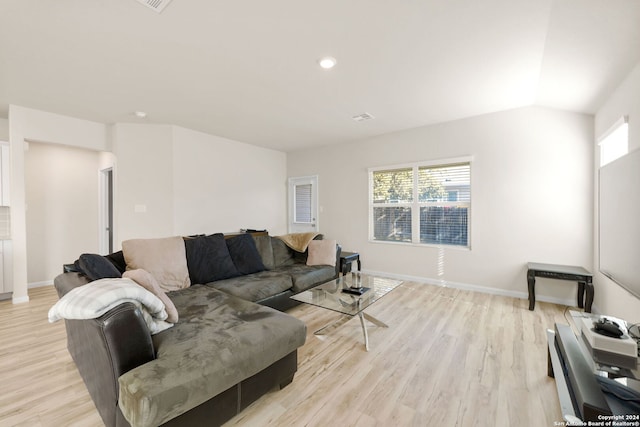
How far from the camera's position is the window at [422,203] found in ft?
13.0

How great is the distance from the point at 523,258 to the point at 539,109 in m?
1.97

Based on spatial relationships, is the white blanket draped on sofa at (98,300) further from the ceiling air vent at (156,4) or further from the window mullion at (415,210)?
the window mullion at (415,210)

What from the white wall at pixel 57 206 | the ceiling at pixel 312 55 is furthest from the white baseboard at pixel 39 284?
the ceiling at pixel 312 55

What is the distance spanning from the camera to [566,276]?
2.94 metres

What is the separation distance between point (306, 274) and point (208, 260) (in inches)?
44.8

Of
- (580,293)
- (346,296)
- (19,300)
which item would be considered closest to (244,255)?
(346,296)

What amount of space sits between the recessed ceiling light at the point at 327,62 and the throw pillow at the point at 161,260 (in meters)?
2.32

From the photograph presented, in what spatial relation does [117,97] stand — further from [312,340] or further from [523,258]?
[523,258]

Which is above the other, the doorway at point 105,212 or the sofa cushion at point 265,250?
the doorway at point 105,212

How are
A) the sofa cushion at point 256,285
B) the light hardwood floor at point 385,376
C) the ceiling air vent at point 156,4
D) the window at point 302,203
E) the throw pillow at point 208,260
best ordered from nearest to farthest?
the light hardwood floor at point 385,376 → the ceiling air vent at point 156,4 → the sofa cushion at point 256,285 → the throw pillow at point 208,260 → the window at point 302,203

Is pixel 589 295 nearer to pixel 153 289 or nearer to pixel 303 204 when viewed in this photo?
pixel 153 289

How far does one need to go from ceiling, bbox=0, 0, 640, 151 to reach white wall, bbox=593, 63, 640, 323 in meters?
0.12

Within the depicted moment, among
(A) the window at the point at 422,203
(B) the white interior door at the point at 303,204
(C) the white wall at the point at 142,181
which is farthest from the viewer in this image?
(B) the white interior door at the point at 303,204

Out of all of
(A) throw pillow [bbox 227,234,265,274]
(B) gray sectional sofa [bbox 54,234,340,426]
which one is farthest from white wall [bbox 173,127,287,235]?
(B) gray sectional sofa [bbox 54,234,340,426]
